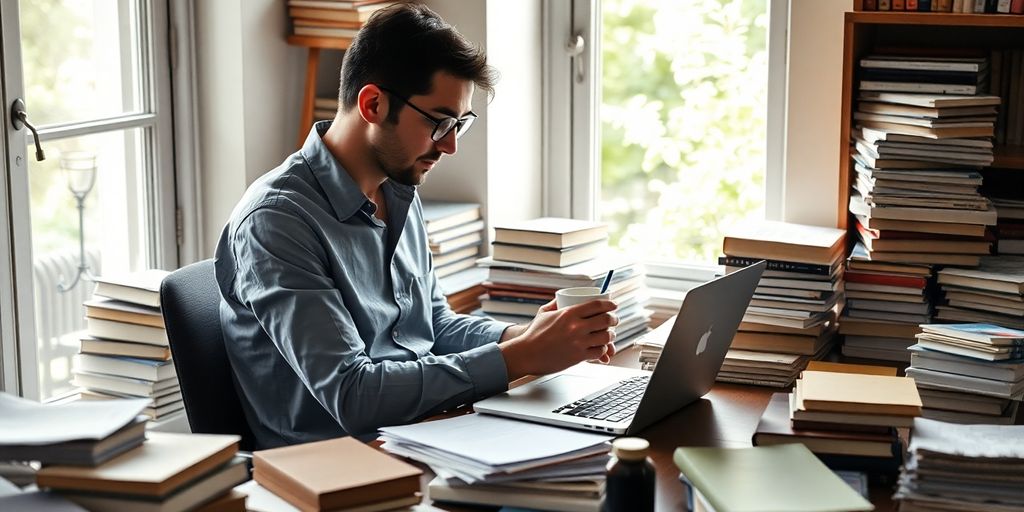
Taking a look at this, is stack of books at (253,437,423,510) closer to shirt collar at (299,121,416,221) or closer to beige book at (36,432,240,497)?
beige book at (36,432,240,497)

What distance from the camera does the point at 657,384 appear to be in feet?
6.00

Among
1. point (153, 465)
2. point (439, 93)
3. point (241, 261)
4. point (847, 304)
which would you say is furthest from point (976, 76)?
point (153, 465)

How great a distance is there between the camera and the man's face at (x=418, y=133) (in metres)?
2.10

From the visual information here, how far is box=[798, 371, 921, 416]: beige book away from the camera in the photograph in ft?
5.30

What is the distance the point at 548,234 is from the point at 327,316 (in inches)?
35.0

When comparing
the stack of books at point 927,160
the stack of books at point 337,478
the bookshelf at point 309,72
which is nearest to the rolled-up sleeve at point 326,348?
the stack of books at point 337,478

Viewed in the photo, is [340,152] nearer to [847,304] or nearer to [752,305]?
[752,305]

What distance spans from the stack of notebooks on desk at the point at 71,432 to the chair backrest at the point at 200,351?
1.62 feet

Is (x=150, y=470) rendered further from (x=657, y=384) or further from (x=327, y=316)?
(x=657, y=384)

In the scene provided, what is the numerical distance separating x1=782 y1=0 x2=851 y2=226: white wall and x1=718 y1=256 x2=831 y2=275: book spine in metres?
0.40

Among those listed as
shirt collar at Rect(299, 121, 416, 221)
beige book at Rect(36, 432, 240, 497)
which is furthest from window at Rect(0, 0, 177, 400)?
beige book at Rect(36, 432, 240, 497)

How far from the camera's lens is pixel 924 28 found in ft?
8.79

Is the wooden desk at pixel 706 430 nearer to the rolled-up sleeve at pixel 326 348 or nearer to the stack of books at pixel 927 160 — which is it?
the rolled-up sleeve at pixel 326 348

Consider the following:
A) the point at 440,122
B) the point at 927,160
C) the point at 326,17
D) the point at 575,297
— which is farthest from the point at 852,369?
the point at 326,17
